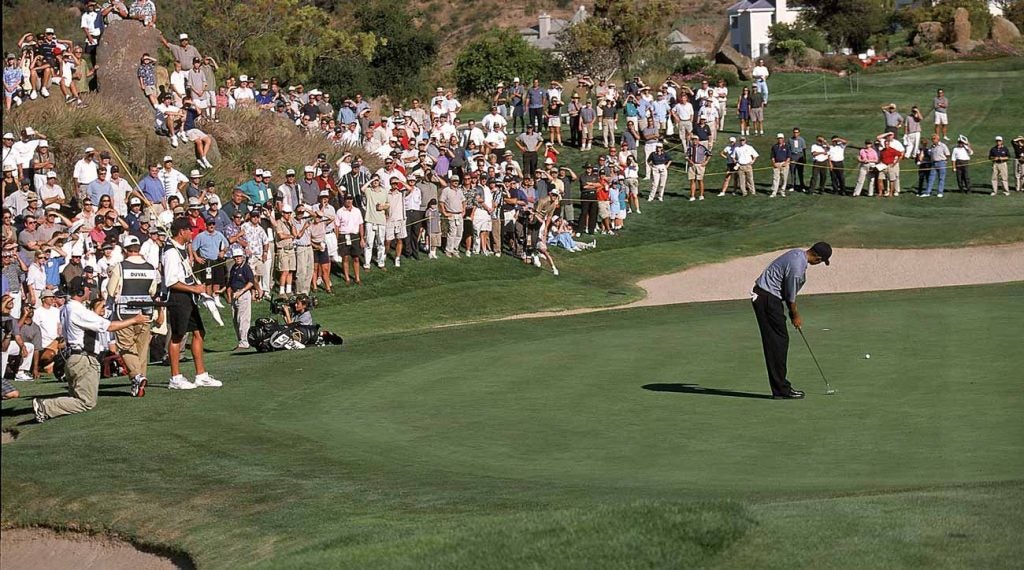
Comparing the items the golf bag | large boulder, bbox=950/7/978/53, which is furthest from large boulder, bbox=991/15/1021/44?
the golf bag

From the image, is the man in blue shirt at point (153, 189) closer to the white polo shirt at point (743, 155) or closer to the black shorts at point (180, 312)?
the black shorts at point (180, 312)

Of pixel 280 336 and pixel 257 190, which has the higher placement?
pixel 257 190

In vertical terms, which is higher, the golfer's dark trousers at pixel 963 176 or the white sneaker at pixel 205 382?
the golfer's dark trousers at pixel 963 176

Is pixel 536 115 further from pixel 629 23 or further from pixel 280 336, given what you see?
pixel 629 23

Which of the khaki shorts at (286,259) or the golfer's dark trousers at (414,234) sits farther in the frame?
the golfer's dark trousers at (414,234)

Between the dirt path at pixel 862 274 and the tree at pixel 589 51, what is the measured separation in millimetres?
51002

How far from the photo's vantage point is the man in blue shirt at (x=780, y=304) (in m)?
15.5

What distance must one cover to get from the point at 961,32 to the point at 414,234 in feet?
151

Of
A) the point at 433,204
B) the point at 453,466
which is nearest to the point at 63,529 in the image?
the point at 453,466

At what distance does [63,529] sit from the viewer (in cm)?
1160

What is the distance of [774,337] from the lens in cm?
1564

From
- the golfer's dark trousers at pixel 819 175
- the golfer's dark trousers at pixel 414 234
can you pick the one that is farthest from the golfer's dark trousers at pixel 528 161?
the golfer's dark trousers at pixel 414 234

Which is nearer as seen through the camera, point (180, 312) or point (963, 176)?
point (180, 312)

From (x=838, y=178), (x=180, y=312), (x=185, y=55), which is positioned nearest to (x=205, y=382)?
Result: (x=180, y=312)
